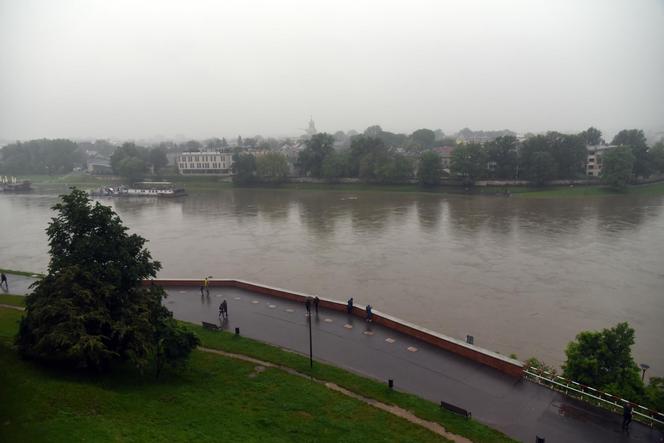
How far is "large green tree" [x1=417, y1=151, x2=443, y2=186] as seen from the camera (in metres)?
54.3

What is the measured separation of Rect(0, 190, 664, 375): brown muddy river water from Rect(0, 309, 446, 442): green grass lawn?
698 centimetres

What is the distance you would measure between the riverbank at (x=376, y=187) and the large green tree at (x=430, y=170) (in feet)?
3.14

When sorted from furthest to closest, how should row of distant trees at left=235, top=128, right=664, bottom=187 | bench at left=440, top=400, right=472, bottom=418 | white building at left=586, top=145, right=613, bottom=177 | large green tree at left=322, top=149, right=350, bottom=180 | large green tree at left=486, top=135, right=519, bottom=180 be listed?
large green tree at left=322, top=149, right=350, bottom=180 < white building at left=586, top=145, right=613, bottom=177 < large green tree at left=486, top=135, right=519, bottom=180 < row of distant trees at left=235, top=128, right=664, bottom=187 < bench at left=440, top=400, right=472, bottom=418

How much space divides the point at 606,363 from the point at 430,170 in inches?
1796

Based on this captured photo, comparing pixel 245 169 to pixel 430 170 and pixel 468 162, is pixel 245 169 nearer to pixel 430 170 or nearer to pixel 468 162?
pixel 430 170

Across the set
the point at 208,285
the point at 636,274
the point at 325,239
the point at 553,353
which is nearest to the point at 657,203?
the point at 636,274

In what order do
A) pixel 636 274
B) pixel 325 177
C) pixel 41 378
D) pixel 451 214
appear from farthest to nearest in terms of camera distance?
pixel 325 177, pixel 451 214, pixel 636 274, pixel 41 378

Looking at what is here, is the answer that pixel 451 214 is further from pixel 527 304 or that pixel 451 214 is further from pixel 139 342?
pixel 139 342

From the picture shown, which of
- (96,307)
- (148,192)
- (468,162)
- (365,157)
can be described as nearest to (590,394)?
(96,307)

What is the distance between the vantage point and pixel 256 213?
42250mm

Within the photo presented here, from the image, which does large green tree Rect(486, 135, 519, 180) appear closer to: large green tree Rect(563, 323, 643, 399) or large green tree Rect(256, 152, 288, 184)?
large green tree Rect(256, 152, 288, 184)

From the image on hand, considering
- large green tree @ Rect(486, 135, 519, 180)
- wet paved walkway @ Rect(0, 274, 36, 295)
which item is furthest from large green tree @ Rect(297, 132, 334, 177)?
wet paved walkway @ Rect(0, 274, 36, 295)

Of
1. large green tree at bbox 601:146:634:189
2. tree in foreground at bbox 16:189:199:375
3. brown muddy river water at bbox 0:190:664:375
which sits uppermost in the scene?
large green tree at bbox 601:146:634:189

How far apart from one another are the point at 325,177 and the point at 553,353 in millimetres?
51314
